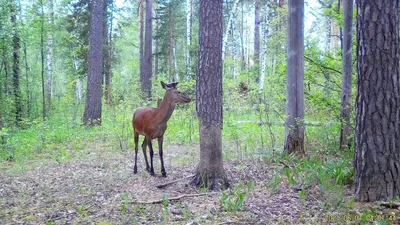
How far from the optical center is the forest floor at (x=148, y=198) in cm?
426

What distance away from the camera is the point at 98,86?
45.3 ft

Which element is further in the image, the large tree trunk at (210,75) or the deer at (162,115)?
the deer at (162,115)

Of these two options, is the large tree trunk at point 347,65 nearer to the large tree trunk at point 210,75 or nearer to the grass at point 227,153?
the grass at point 227,153

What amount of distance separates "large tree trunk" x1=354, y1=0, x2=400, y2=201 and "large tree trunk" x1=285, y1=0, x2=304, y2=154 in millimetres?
3013

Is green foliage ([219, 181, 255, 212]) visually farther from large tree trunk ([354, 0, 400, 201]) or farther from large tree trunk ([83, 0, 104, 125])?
large tree trunk ([83, 0, 104, 125])

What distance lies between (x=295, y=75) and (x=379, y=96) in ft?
10.6

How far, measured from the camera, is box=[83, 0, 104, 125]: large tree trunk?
13.5 meters

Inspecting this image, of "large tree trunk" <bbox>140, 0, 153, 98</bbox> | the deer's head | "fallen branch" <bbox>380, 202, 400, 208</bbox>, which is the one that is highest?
"large tree trunk" <bbox>140, 0, 153, 98</bbox>

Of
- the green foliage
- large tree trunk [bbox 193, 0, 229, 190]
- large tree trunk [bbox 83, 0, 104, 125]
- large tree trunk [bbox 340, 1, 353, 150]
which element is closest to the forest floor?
the green foliage

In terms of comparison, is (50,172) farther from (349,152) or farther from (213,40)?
(349,152)

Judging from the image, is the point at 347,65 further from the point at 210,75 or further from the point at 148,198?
the point at 148,198

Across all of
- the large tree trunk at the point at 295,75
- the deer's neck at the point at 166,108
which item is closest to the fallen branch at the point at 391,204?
the large tree trunk at the point at 295,75

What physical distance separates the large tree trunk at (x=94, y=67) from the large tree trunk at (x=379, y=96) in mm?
10979

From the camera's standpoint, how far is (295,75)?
287 inches
